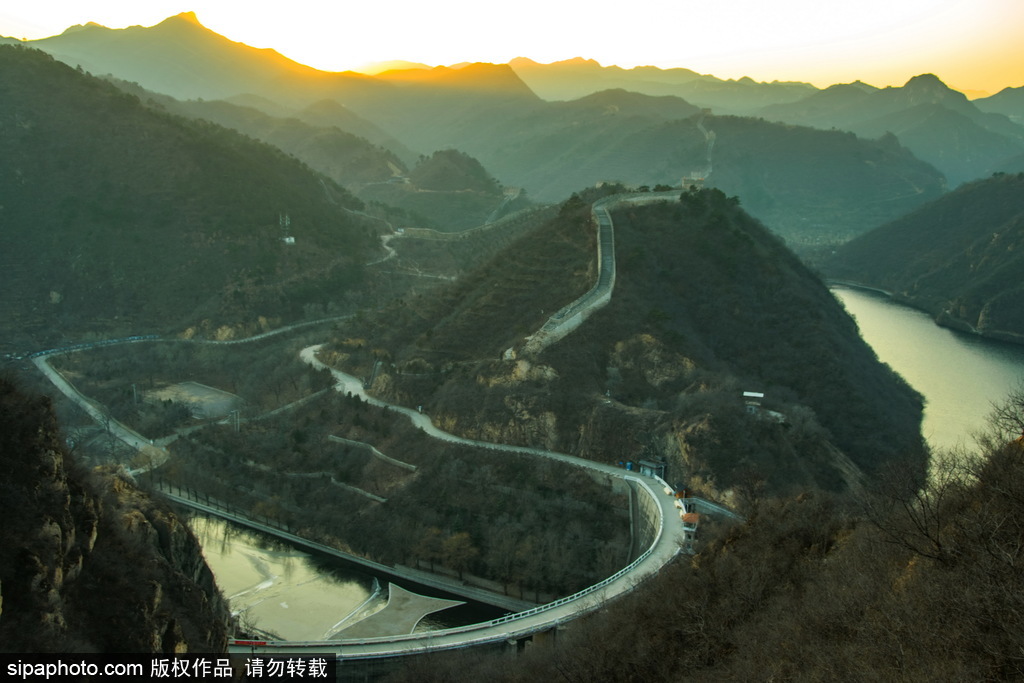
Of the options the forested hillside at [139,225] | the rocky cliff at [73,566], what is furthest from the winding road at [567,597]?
the forested hillside at [139,225]

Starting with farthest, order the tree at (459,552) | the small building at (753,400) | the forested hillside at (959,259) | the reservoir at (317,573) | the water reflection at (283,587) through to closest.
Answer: the forested hillside at (959,259) < the small building at (753,400) < the tree at (459,552) < the reservoir at (317,573) < the water reflection at (283,587)

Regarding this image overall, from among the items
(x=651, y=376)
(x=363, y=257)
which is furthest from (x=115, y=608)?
(x=363, y=257)

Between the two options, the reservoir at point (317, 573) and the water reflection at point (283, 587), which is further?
the reservoir at point (317, 573)

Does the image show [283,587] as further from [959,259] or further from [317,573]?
[959,259]

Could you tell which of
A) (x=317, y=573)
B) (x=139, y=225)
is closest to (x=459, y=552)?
(x=317, y=573)

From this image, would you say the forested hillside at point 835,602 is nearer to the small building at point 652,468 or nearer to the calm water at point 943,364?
the small building at point 652,468
